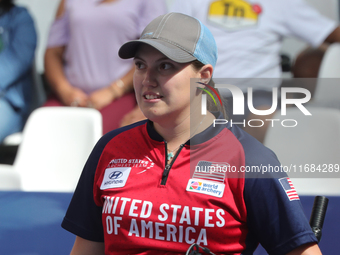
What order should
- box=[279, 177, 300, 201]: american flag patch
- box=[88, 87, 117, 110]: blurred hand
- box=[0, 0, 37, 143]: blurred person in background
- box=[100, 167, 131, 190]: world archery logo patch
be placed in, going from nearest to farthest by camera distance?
1. box=[279, 177, 300, 201]: american flag patch
2. box=[100, 167, 131, 190]: world archery logo patch
3. box=[88, 87, 117, 110]: blurred hand
4. box=[0, 0, 37, 143]: blurred person in background

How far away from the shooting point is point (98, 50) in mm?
2590

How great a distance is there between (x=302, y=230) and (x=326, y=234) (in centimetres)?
47

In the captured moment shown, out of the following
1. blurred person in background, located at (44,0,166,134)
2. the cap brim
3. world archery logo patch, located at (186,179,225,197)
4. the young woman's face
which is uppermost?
the cap brim

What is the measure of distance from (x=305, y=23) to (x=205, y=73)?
1.58 m

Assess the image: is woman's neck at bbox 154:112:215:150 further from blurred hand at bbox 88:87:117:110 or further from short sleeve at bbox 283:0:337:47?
short sleeve at bbox 283:0:337:47

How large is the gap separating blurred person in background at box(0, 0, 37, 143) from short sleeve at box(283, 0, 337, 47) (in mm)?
1800

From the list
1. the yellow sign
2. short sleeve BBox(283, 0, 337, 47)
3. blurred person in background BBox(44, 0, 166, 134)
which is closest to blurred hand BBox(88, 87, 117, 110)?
blurred person in background BBox(44, 0, 166, 134)

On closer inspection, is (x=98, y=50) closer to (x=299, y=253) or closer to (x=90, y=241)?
(x=90, y=241)

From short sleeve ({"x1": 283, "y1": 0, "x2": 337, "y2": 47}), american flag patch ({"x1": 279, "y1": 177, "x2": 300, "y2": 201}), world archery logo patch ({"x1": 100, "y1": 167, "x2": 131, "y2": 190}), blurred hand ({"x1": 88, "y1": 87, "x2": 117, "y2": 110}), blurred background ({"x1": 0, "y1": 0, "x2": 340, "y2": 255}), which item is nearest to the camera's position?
american flag patch ({"x1": 279, "y1": 177, "x2": 300, "y2": 201})

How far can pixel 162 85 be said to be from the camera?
103cm

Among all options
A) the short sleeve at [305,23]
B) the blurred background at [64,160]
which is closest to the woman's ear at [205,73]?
the blurred background at [64,160]

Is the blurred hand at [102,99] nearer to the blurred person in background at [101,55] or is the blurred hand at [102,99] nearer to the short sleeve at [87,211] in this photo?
the blurred person in background at [101,55]

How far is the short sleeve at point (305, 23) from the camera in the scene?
2398mm

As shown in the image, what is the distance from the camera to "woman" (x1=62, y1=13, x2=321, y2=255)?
3.21 feet
